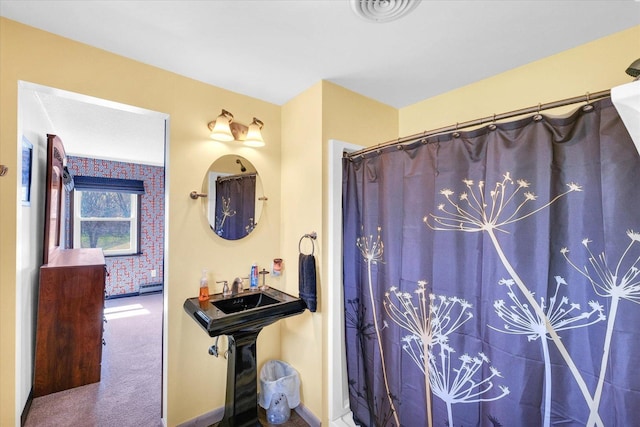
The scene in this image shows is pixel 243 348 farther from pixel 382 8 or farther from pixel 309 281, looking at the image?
pixel 382 8

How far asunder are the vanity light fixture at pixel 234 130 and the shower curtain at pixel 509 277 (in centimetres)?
95

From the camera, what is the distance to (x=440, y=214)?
140 centimetres

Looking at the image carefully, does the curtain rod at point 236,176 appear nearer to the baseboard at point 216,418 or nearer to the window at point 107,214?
the baseboard at point 216,418

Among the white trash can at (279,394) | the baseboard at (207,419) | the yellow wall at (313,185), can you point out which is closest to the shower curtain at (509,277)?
the yellow wall at (313,185)

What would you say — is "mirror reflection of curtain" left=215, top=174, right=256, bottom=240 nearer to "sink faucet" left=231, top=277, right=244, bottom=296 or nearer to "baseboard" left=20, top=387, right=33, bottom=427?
"sink faucet" left=231, top=277, right=244, bottom=296

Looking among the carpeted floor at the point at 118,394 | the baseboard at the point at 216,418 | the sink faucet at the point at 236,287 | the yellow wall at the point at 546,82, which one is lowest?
the carpeted floor at the point at 118,394

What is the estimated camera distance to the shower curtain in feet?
3.17

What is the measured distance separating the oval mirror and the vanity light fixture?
0.15m

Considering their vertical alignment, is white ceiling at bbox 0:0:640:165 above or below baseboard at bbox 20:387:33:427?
above

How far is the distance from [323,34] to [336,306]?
172cm

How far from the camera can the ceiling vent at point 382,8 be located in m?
1.19

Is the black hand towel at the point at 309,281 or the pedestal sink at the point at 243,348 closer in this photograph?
the pedestal sink at the point at 243,348

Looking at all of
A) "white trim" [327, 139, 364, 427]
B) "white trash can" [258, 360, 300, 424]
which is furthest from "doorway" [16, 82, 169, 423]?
"white trim" [327, 139, 364, 427]

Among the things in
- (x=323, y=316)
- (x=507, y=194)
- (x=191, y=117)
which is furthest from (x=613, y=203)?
(x=191, y=117)
